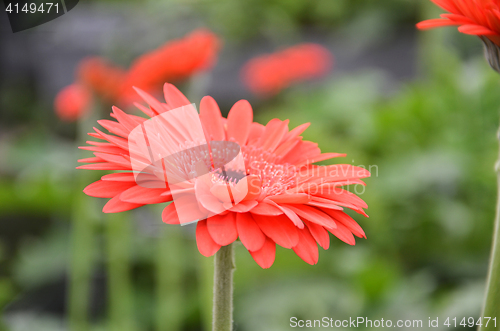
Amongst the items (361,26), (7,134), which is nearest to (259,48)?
(361,26)

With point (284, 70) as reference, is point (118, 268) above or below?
below

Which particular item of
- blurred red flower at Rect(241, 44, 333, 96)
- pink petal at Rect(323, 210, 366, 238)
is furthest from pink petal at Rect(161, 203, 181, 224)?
blurred red flower at Rect(241, 44, 333, 96)

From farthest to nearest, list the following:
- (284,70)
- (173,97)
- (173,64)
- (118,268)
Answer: (284,70) → (118,268) → (173,64) → (173,97)

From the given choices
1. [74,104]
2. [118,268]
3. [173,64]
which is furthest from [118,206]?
[74,104]

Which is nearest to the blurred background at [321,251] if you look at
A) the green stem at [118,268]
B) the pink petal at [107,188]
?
the green stem at [118,268]

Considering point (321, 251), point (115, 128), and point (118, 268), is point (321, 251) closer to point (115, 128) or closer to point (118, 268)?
point (118, 268)

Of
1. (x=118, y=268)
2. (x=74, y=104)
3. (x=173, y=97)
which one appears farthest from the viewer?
(x=74, y=104)

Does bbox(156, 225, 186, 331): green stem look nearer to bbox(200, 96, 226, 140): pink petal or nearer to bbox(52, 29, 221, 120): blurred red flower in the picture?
bbox(52, 29, 221, 120): blurred red flower

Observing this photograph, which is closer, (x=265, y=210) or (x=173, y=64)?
(x=265, y=210)
